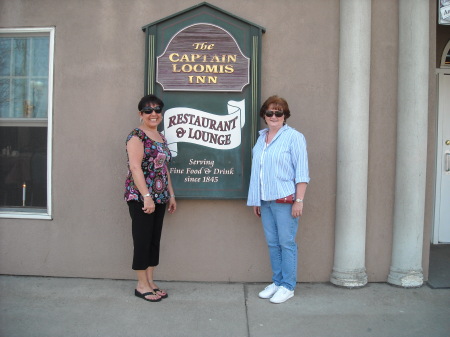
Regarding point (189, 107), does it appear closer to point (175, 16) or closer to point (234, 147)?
point (234, 147)

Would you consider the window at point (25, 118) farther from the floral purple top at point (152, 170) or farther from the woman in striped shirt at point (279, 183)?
the woman in striped shirt at point (279, 183)

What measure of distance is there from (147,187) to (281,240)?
1280mm

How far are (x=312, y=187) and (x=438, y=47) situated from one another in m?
2.94

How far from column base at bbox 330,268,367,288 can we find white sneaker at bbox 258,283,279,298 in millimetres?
657

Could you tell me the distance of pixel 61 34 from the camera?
429 cm

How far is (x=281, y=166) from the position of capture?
12.0 ft

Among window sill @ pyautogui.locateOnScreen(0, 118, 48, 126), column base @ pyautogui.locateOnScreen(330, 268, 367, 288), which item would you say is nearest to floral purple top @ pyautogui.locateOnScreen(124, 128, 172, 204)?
window sill @ pyautogui.locateOnScreen(0, 118, 48, 126)

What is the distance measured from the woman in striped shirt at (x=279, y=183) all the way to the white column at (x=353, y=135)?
24.4 inches

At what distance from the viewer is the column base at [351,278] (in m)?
4.09

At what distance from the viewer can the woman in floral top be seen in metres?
3.57

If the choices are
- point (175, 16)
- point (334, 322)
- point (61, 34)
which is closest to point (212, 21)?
point (175, 16)

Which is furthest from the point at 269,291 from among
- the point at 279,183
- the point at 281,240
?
the point at 279,183

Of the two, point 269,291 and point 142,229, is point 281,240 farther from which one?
point 142,229

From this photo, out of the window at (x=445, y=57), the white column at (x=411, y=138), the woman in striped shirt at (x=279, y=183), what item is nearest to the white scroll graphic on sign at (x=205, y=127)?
the woman in striped shirt at (x=279, y=183)
